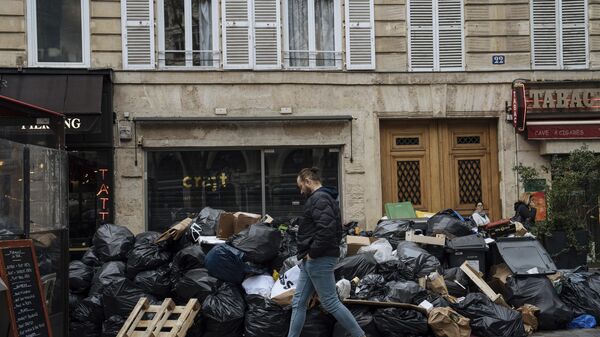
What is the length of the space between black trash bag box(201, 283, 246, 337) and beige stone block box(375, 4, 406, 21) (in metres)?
8.01

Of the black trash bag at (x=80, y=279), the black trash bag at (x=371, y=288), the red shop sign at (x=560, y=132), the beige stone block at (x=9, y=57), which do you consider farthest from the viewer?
the red shop sign at (x=560, y=132)

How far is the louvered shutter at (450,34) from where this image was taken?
1419 centimetres

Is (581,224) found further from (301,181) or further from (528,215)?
(301,181)

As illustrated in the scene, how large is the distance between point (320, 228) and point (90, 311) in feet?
10.8

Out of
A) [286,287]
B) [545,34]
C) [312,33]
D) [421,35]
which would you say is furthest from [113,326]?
[545,34]

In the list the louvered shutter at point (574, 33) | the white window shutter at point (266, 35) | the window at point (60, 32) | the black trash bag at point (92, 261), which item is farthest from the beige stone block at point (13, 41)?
the louvered shutter at point (574, 33)

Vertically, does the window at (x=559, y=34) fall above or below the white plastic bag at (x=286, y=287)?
above

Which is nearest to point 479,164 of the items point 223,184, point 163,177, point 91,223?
point 223,184

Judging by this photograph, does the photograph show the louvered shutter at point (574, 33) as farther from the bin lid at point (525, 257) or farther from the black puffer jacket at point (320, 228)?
the black puffer jacket at point (320, 228)

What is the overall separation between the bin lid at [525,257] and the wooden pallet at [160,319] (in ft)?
13.1

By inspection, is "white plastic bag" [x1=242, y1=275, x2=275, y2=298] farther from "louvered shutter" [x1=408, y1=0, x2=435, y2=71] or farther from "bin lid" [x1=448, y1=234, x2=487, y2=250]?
"louvered shutter" [x1=408, y1=0, x2=435, y2=71]

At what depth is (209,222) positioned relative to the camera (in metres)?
9.17

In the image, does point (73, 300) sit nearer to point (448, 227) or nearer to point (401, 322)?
point (401, 322)

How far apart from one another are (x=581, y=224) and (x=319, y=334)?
209 inches
